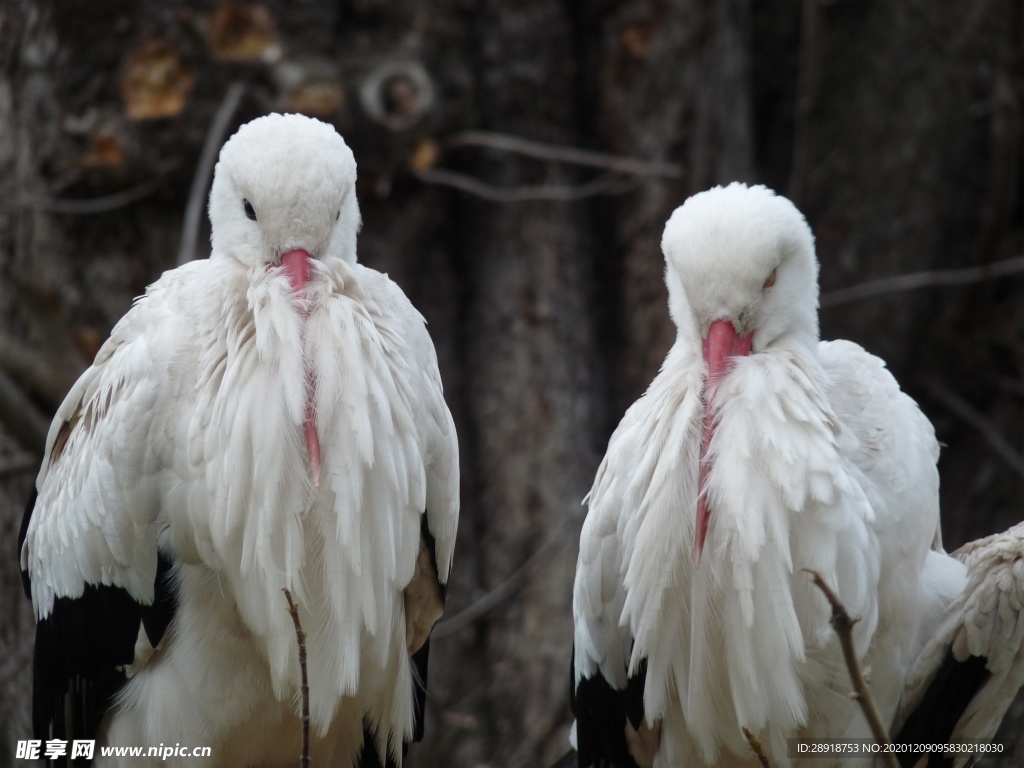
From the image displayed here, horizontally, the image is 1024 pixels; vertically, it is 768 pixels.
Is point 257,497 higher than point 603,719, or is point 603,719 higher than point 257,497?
point 257,497

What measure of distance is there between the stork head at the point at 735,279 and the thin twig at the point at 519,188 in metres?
1.27

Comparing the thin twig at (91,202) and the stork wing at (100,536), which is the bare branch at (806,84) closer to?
the thin twig at (91,202)

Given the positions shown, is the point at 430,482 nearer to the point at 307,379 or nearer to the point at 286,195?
the point at 307,379

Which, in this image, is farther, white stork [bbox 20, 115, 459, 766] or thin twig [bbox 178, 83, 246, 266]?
thin twig [bbox 178, 83, 246, 266]

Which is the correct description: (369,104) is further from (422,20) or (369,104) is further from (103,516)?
(103,516)

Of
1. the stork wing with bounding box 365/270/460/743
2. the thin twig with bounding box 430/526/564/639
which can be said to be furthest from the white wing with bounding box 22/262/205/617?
the thin twig with bounding box 430/526/564/639

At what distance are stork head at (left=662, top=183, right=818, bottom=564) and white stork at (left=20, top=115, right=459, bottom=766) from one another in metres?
0.47

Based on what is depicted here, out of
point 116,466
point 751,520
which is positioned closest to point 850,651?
point 751,520

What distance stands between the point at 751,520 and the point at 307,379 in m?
0.76

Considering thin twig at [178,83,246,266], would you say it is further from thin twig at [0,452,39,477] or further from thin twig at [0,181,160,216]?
thin twig at [0,452,39,477]

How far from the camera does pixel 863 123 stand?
4.61 m

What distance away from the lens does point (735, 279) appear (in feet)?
7.79

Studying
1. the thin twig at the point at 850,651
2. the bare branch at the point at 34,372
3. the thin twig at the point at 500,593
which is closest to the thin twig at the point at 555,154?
the thin twig at the point at 500,593

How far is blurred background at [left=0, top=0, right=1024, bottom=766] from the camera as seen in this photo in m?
3.46
